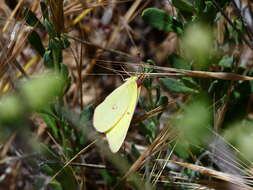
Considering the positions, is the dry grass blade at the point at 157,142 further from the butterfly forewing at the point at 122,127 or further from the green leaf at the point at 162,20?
the green leaf at the point at 162,20

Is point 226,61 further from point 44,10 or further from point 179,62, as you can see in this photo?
point 44,10

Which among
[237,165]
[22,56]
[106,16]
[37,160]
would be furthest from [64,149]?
[106,16]

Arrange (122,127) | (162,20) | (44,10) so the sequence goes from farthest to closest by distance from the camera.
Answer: (162,20) → (44,10) → (122,127)

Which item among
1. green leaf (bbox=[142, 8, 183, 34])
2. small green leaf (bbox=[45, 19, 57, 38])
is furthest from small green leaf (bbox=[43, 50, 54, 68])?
green leaf (bbox=[142, 8, 183, 34])

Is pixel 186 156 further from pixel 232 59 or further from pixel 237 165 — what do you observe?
pixel 232 59

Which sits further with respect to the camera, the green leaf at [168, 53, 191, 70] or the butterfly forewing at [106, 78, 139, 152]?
the green leaf at [168, 53, 191, 70]

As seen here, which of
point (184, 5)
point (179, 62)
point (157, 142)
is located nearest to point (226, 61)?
point (179, 62)

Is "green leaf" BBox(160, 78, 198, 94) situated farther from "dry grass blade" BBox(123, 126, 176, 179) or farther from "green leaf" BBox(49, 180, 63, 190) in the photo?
"green leaf" BBox(49, 180, 63, 190)
